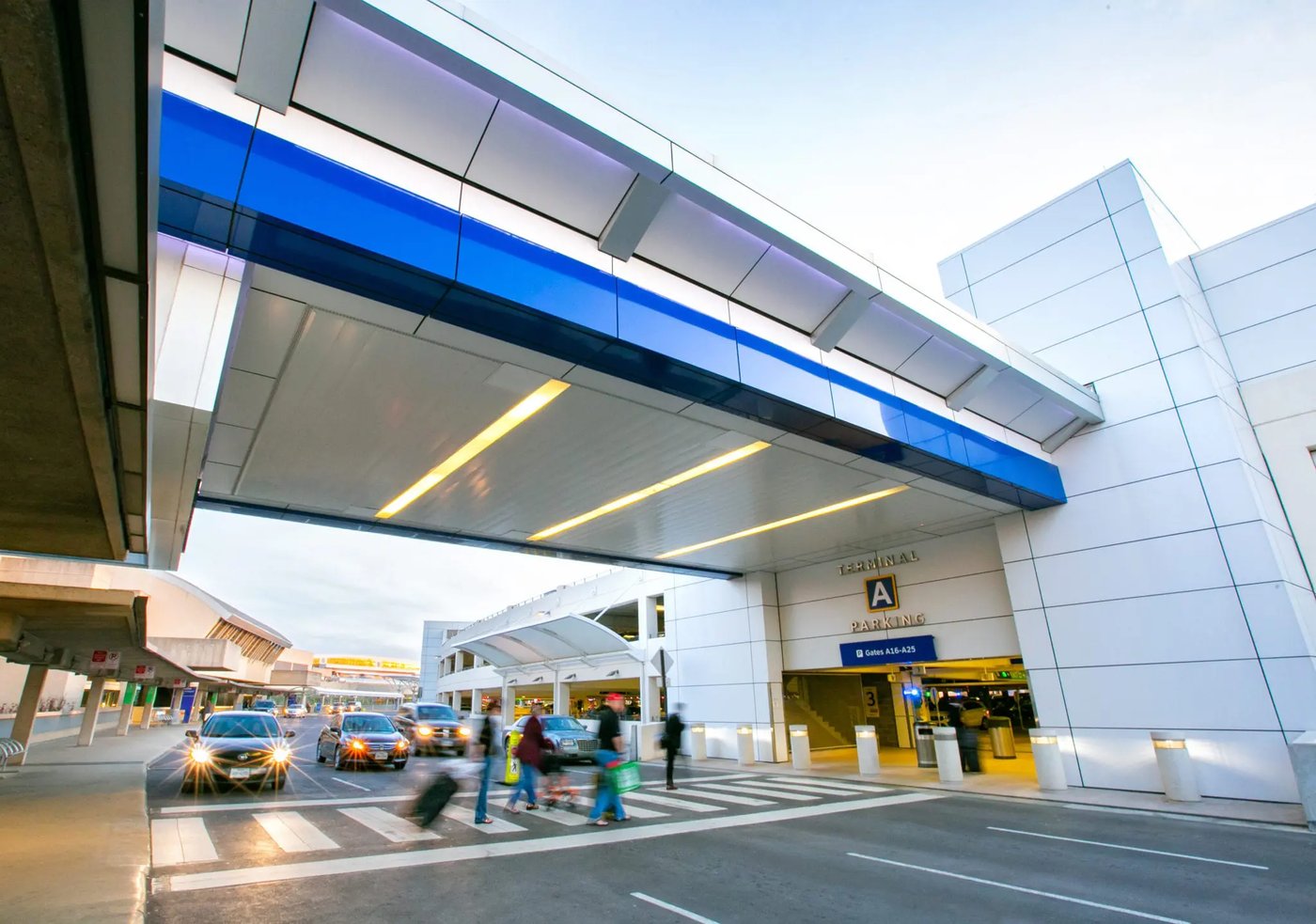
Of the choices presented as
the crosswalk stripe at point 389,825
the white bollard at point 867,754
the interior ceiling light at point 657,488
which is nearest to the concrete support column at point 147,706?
the interior ceiling light at point 657,488

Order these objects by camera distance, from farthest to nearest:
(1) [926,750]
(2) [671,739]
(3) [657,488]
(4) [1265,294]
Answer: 1. (1) [926,750]
2. (4) [1265,294]
3. (2) [671,739]
4. (3) [657,488]

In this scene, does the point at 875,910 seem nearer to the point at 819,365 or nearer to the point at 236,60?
the point at 819,365

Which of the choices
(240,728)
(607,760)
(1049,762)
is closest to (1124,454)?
(1049,762)

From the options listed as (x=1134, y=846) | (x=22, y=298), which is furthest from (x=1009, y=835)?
(x=22, y=298)

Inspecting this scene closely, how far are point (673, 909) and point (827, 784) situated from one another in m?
10.5

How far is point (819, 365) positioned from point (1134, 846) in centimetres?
752

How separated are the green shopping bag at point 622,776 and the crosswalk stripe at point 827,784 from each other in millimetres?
4504

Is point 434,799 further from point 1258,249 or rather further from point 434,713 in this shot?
point 1258,249

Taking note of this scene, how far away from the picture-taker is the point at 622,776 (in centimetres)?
1070

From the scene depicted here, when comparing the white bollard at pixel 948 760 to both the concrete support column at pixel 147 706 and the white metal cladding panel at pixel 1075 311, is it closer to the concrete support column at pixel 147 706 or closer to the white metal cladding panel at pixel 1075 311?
the white metal cladding panel at pixel 1075 311

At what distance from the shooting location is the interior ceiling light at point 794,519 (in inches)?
571

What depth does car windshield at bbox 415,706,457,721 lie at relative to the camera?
903 inches

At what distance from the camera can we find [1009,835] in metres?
8.92

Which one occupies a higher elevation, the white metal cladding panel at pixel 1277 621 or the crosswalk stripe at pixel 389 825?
the white metal cladding panel at pixel 1277 621
